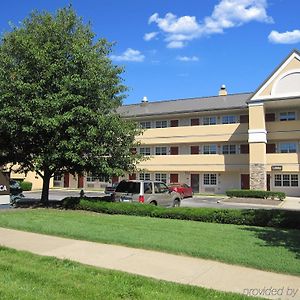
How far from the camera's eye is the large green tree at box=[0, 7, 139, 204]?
57.0 feet

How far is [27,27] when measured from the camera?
63.0 feet

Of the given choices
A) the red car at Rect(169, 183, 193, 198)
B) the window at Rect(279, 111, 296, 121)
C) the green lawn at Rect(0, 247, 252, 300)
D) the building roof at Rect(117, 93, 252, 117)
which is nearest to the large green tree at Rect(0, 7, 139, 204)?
the green lawn at Rect(0, 247, 252, 300)

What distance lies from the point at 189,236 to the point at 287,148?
31250 mm

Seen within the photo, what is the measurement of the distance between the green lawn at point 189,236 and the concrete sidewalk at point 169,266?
35cm

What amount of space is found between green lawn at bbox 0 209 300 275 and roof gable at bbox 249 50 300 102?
88.1ft

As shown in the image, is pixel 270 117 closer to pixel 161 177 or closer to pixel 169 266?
pixel 161 177

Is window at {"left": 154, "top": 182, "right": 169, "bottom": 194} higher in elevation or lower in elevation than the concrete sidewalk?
higher

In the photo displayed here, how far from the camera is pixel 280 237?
1075 centimetres

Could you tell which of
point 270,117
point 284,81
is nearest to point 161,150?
point 270,117

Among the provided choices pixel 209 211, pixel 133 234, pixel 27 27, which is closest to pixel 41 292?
pixel 133 234

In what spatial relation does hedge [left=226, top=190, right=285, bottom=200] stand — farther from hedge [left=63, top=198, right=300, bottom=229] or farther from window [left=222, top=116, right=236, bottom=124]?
hedge [left=63, top=198, right=300, bottom=229]

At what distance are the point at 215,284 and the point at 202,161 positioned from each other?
1415 inches

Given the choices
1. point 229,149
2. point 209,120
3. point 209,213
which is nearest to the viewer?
point 209,213

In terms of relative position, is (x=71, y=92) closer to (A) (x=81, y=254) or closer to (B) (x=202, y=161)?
(A) (x=81, y=254)
